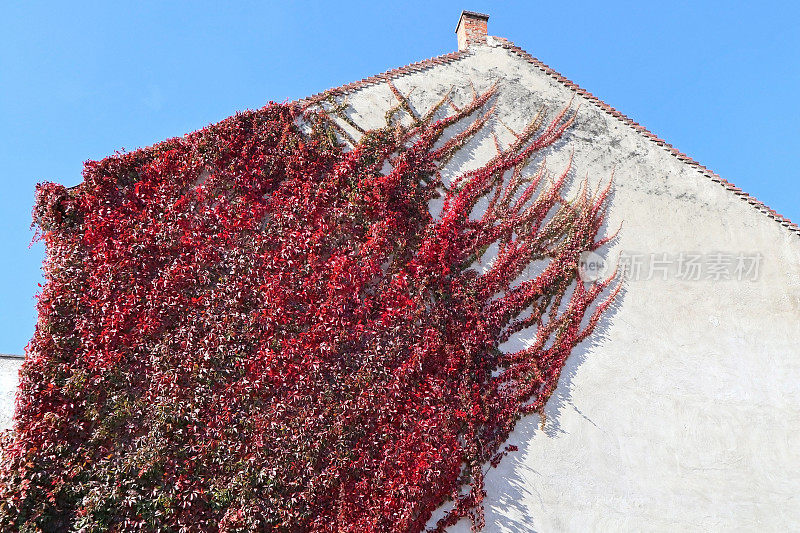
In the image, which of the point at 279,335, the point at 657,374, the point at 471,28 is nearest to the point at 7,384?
the point at 279,335

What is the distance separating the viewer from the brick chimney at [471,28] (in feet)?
33.2

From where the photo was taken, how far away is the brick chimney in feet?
33.2

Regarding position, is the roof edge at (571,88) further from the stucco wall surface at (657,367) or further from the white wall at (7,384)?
the white wall at (7,384)

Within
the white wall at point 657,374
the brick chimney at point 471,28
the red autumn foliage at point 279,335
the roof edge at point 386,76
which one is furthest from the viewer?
the brick chimney at point 471,28

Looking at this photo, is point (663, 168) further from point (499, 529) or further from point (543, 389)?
point (499, 529)

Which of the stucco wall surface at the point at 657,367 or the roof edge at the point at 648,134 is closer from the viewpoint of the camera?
the stucco wall surface at the point at 657,367

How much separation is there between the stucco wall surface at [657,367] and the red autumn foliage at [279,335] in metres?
0.55

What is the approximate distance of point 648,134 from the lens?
32.1ft

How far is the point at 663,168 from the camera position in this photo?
9.60 meters

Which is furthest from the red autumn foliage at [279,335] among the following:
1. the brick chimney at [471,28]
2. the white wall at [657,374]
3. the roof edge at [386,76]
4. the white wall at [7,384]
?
the brick chimney at [471,28]

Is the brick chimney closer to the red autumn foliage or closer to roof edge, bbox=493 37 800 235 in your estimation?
roof edge, bbox=493 37 800 235

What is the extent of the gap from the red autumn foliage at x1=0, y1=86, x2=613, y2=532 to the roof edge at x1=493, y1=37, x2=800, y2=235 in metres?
2.57

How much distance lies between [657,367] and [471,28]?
6.15 metres

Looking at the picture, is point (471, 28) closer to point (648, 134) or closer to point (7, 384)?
point (648, 134)
